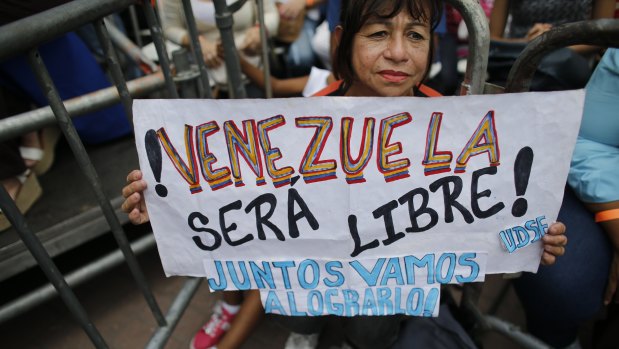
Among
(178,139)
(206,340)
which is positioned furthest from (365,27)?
(206,340)

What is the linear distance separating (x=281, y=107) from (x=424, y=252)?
53 cm

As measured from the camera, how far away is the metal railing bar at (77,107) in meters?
1.28

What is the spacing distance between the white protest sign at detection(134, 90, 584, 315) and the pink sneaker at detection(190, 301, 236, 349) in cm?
101

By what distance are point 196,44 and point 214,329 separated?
129 cm

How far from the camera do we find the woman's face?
49.1 inches

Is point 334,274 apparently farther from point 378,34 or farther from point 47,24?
point 47,24

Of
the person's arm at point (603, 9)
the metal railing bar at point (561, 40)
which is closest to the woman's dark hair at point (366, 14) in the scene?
the metal railing bar at point (561, 40)

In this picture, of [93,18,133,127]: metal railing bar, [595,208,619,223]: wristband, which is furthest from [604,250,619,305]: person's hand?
[93,18,133,127]: metal railing bar

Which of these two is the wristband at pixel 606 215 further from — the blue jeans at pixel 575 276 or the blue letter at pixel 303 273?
the blue letter at pixel 303 273

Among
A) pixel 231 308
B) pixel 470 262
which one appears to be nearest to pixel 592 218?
pixel 470 262

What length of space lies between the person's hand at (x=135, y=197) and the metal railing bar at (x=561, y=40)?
0.97m

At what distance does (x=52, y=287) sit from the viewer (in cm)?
169

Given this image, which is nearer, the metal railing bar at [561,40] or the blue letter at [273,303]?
the metal railing bar at [561,40]

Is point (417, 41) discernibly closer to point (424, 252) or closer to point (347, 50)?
point (347, 50)
